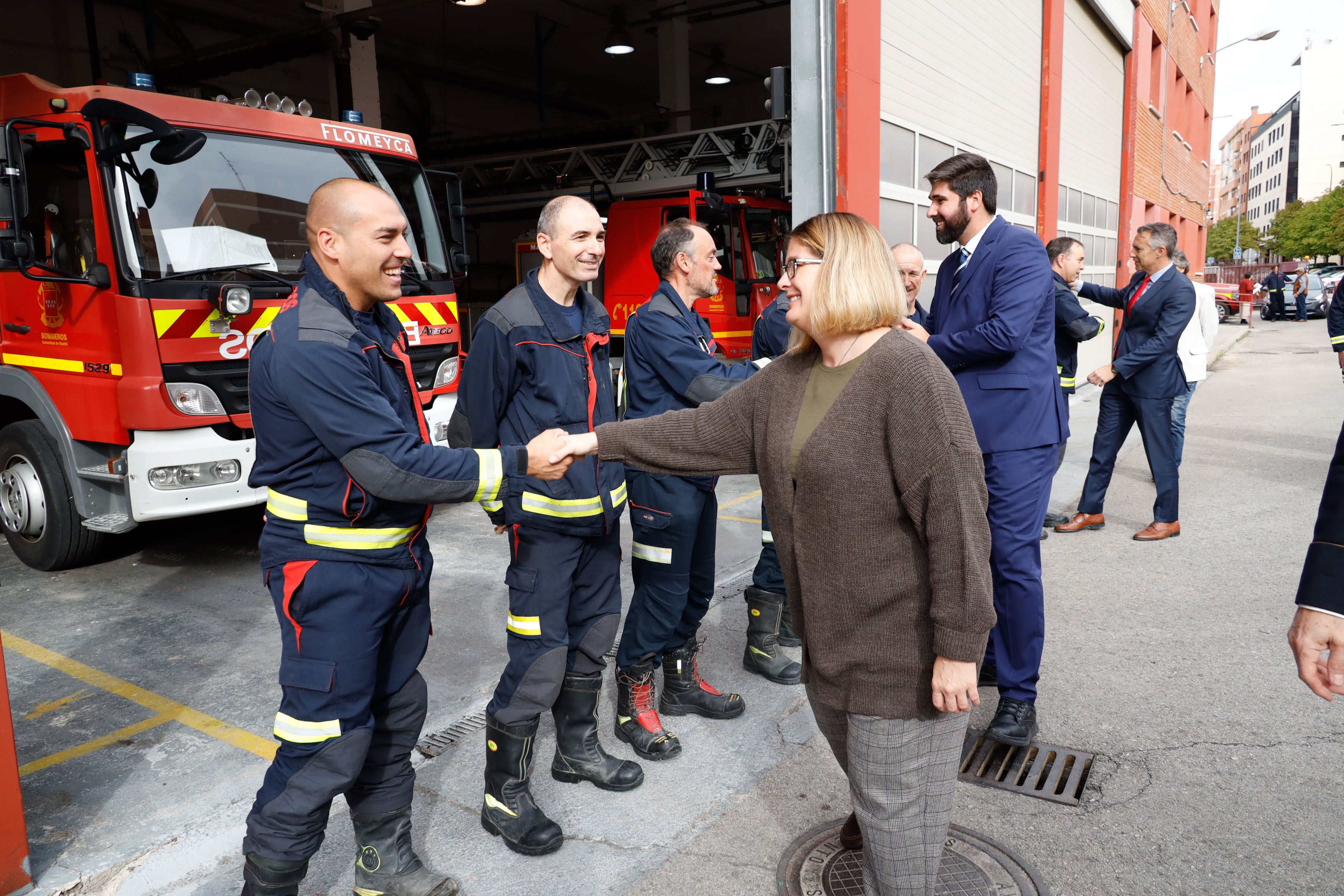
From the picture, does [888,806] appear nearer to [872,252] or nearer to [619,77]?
[872,252]

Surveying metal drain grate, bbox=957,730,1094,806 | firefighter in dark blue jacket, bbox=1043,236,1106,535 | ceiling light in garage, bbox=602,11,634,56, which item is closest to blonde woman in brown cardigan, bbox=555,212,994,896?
metal drain grate, bbox=957,730,1094,806

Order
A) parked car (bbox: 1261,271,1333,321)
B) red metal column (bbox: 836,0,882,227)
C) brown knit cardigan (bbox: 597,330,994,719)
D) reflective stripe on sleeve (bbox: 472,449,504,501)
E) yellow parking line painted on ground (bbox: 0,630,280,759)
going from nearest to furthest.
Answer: brown knit cardigan (bbox: 597,330,994,719), reflective stripe on sleeve (bbox: 472,449,504,501), yellow parking line painted on ground (bbox: 0,630,280,759), red metal column (bbox: 836,0,882,227), parked car (bbox: 1261,271,1333,321)

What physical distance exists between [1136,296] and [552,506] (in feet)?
17.2

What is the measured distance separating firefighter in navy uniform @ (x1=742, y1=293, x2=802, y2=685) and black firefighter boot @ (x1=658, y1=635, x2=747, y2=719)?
1.23 feet

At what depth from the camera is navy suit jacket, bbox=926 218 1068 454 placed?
11.4 feet

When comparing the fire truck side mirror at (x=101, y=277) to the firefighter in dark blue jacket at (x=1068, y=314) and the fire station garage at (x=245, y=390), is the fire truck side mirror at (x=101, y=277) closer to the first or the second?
the fire station garage at (x=245, y=390)

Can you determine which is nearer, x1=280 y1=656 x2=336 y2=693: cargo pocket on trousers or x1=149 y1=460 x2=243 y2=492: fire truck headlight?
x1=280 y1=656 x2=336 y2=693: cargo pocket on trousers

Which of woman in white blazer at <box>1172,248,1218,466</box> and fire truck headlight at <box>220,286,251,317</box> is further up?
fire truck headlight at <box>220,286,251,317</box>

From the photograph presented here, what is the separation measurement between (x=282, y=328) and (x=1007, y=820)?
2687 mm

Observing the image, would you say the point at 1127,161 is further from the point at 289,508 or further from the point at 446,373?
the point at 289,508

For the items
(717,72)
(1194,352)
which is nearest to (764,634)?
(1194,352)

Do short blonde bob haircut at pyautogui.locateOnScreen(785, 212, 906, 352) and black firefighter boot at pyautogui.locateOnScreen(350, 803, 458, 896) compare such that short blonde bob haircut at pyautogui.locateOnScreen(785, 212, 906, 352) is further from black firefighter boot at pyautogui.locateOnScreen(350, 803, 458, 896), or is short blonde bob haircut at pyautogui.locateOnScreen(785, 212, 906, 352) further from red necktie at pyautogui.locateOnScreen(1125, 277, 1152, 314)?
red necktie at pyautogui.locateOnScreen(1125, 277, 1152, 314)

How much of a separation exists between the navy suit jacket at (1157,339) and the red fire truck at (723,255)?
540 centimetres

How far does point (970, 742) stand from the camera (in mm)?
3492
